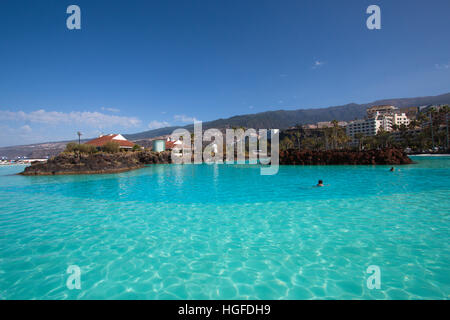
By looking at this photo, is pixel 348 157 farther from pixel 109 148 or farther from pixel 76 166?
pixel 109 148

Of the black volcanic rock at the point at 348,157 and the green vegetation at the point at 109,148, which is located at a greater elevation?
the green vegetation at the point at 109,148

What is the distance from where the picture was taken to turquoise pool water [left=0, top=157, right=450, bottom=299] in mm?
3922

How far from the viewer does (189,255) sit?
205 inches

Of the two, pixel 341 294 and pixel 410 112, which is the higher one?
pixel 410 112

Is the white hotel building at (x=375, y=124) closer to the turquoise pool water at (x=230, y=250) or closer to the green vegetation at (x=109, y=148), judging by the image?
the green vegetation at (x=109, y=148)

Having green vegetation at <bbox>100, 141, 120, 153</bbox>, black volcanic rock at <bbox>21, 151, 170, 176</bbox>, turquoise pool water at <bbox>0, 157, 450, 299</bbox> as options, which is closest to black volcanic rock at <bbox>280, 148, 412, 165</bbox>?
turquoise pool water at <bbox>0, 157, 450, 299</bbox>

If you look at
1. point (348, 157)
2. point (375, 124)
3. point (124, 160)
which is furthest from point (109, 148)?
point (375, 124)

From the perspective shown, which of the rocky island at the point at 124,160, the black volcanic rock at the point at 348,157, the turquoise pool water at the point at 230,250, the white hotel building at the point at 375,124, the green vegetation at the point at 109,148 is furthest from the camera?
the white hotel building at the point at 375,124

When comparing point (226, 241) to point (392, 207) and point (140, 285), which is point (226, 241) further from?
point (392, 207)

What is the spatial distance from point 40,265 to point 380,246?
26.6 ft

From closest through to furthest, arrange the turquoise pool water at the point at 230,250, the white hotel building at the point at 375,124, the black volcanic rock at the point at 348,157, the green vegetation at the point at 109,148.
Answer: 1. the turquoise pool water at the point at 230,250
2. the black volcanic rock at the point at 348,157
3. the green vegetation at the point at 109,148
4. the white hotel building at the point at 375,124

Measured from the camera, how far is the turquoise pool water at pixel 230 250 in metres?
3.92

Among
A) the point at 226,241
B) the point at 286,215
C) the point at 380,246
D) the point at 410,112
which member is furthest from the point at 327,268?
the point at 410,112

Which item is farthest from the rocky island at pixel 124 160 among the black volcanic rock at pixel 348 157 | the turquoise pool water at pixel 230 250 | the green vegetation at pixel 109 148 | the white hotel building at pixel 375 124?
the white hotel building at pixel 375 124
